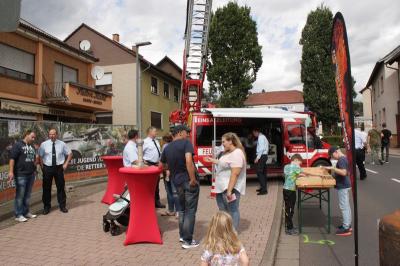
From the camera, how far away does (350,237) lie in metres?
6.49

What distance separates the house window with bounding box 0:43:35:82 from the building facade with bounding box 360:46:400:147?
24.5 metres

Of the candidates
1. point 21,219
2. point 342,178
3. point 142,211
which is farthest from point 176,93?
point 142,211

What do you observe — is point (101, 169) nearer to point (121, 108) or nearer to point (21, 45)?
point (21, 45)

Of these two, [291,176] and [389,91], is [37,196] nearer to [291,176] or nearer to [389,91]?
[291,176]

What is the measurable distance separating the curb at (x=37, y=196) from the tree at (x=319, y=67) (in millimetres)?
31758

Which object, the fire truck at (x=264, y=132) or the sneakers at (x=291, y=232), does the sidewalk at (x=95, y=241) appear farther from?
the fire truck at (x=264, y=132)

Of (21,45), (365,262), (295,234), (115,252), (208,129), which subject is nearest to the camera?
(365,262)

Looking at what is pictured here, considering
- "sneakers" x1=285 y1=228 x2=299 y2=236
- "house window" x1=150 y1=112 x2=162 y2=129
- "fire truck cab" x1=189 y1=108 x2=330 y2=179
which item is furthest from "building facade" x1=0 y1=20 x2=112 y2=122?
"sneakers" x1=285 y1=228 x2=299 y2=236

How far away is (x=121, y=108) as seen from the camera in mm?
28781

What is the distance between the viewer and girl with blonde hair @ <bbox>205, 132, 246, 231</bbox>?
5.80 meters

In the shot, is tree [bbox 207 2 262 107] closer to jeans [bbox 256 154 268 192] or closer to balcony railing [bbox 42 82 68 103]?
balcony railing [bbox 42 82 68 103]

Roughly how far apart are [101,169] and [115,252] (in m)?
8.79

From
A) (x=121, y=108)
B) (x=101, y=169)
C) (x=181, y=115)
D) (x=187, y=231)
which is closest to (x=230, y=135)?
(x=187, y=231)

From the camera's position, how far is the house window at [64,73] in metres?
21.2
